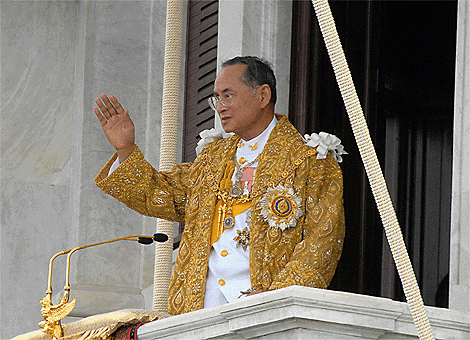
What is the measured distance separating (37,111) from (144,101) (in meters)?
0.63

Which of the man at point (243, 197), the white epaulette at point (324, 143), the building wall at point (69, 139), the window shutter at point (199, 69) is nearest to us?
the man at point (243, 197)

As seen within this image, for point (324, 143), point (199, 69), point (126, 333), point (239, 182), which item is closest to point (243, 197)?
point (239, 182)

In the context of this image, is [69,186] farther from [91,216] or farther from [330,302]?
[330,302]

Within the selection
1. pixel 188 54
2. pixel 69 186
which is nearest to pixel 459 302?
pixel 188 54

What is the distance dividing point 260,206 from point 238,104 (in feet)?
1.40

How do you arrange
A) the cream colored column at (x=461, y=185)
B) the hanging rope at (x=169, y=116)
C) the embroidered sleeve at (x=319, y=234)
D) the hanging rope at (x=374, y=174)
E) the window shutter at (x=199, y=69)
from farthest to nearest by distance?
the window shutter at (x=199, y=69) → the hanging rope at (x=169, y=116) → the embroidered sleeve at (x=319, y=234) → the cream colored column at (x=461, y=185) → the hanging rope at (x=374, y=174)

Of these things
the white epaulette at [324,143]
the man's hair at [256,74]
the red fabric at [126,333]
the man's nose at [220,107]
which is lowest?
the red fabric at [126,333]

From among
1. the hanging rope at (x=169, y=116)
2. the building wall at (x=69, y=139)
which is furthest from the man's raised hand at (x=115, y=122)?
the building wall at (x=69, y=139)

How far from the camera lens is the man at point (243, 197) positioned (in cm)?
404

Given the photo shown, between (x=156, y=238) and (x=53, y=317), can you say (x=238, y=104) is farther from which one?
A: (x=53, y=317)

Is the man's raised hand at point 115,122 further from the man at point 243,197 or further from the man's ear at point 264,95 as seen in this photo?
the man's ear at point 264,95

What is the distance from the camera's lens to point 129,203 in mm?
4488

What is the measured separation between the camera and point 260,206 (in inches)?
164

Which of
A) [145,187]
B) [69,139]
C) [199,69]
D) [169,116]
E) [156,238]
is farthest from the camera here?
[69,139]
